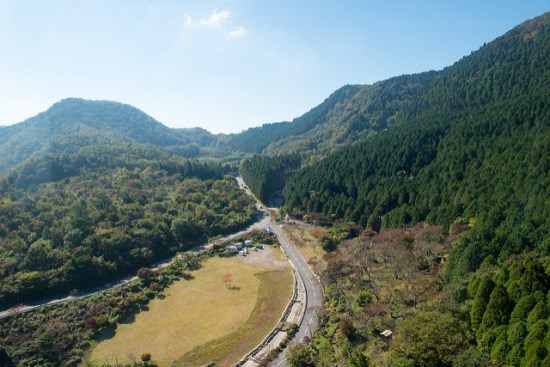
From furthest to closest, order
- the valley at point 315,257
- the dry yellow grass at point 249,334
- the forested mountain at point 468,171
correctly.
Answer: the forested mountain at point 468,171, the dry yellow grass at point 249,334, the valley at point 315,257

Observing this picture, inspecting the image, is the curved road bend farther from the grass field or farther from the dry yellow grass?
the dry yellow grass

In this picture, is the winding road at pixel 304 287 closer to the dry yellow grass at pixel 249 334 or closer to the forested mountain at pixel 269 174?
the dry yellow grass at pixel 249 334

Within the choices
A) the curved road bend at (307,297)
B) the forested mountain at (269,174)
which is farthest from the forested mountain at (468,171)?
the curved road bend at (307,297)

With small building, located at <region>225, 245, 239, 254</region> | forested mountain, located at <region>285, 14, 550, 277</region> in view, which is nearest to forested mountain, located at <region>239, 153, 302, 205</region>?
forested mountain, located at <region>285, 14, 550, 277</region>

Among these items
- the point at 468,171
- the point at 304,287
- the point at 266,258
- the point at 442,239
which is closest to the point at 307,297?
the point at 304,287

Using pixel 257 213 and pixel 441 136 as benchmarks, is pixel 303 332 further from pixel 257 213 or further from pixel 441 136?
pixel 441 136
